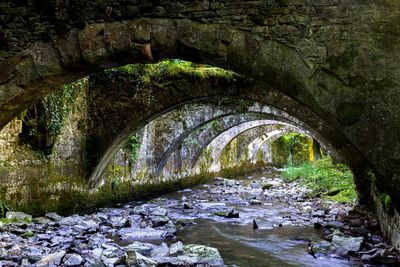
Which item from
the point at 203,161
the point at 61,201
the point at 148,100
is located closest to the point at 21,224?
the point at 61,201

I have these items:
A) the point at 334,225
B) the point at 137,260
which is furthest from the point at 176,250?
the point at 334,225

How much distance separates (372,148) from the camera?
3559mm

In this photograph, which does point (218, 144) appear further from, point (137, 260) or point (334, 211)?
point (137, 260)

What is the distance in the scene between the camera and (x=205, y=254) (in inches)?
196

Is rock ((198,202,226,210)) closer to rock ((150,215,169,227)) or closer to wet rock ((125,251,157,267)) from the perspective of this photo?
rock ((150,215,169,227))

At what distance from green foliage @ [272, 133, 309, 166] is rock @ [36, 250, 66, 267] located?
2646cm

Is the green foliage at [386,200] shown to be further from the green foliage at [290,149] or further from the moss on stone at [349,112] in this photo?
the green foliage at [290,149]

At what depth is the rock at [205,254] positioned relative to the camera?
4793 millimetres

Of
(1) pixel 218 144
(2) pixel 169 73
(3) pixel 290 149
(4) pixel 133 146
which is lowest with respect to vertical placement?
(4) pixel 133 146

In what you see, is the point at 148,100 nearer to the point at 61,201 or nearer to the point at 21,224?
the point at 61,201

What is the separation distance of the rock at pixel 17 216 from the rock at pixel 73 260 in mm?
1959

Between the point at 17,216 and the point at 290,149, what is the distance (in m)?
27.1

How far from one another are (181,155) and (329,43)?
412 inches

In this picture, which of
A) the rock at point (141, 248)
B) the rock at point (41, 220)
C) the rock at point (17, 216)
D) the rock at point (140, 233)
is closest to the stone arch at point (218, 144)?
the rock at point (140, 233)
